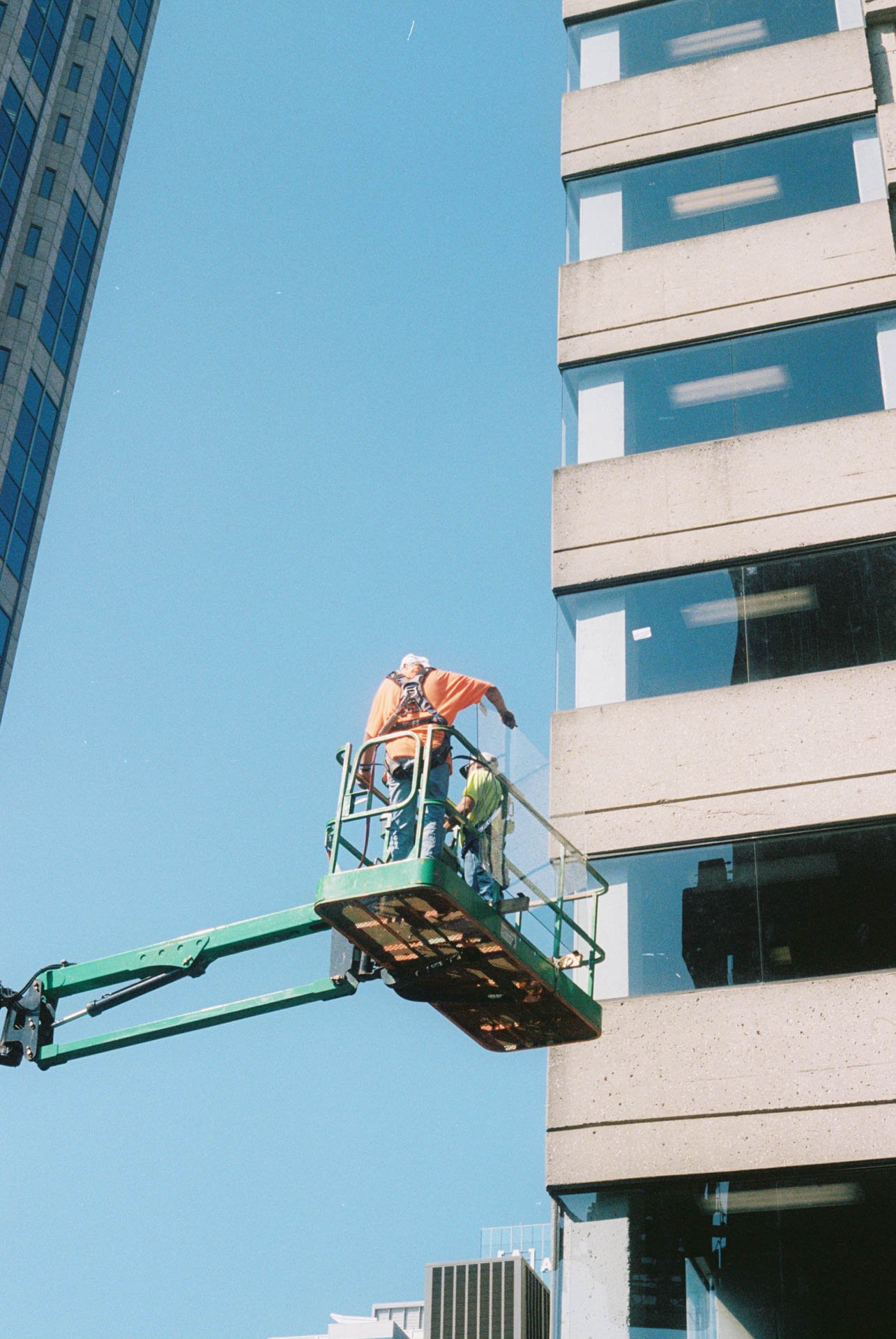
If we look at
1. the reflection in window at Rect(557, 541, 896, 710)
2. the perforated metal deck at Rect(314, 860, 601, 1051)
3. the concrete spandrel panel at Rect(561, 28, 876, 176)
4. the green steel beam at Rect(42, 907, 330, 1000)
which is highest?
the concrete spandrel panel at Rect(561, 28, 876, 176)

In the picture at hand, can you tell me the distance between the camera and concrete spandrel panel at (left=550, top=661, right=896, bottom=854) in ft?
47.7

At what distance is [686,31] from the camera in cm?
2061

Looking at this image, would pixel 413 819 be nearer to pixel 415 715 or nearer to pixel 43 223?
pixel 415 715

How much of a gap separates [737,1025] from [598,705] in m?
3.50

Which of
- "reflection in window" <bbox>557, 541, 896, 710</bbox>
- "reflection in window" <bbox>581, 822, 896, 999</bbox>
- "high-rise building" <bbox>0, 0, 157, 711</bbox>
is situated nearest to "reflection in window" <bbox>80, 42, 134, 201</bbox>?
"high-rise building" <bbox>0, 0, 157, 711</bbox>

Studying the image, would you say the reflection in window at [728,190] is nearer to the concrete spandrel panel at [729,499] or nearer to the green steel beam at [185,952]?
the concrete spandrel panel at [729,499]

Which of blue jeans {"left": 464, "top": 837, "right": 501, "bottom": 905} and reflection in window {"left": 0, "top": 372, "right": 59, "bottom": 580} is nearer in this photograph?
blue jeans {"left": 464, "top": 837, "right": 501, "bottom": 905}

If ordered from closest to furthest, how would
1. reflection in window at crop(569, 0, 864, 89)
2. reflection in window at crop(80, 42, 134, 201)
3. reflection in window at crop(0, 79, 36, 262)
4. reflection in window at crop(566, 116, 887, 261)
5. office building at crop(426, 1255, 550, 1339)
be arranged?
reflection in window at crop(566, 116, 887, 261), reflection in window at crop(569, 0, 864, 89), office building at crop(426, 1255, 550, 1339), reflection in window at crop(0, 79, 36, 262), reflection in window at crop(80, 42, 134, 201)

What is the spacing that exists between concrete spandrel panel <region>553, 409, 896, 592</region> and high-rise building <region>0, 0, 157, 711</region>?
1666 inches

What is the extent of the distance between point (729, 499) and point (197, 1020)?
7.67m

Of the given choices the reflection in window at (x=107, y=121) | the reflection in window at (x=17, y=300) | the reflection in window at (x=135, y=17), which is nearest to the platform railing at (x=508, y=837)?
the reflection in window at (x=17, y=300)

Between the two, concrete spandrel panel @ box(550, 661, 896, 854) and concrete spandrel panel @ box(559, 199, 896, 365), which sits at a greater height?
concrete spandrel panel @ box(559, 199, 896, 365)

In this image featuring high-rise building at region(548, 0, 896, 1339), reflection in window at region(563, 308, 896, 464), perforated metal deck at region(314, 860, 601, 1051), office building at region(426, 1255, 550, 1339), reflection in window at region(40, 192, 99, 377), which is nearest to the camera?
perforated metal deck at region(314, 860, 601, 1051)

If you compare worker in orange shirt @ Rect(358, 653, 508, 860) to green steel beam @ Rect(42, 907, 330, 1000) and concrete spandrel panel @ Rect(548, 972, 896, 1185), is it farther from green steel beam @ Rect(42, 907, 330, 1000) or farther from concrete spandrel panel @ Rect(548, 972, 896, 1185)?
concrete spandrel panel @ Rect(548, 972, 896, 1185)
